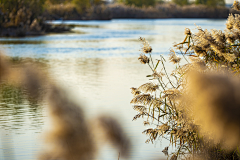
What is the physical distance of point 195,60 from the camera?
167 inches

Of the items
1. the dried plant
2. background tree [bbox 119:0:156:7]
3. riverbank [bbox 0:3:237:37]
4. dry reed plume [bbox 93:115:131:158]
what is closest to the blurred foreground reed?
dry reed plume [bbox 93:115:131:158]

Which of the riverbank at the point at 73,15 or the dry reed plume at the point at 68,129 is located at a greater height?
the dry reed plume at the point at 68,129

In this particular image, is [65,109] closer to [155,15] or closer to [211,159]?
[211,159]

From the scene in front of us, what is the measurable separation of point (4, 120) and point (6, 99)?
1940 mm

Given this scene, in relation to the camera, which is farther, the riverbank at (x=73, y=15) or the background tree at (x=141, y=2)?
the background tree at (x=141, y=2)

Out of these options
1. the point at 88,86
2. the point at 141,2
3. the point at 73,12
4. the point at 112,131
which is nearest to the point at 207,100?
the point at 112,131

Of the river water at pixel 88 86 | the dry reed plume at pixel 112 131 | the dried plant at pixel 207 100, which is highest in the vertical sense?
the dry reed plume at pixel 112 131

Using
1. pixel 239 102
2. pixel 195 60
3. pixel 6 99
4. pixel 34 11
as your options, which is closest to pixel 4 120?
pixel 6 99

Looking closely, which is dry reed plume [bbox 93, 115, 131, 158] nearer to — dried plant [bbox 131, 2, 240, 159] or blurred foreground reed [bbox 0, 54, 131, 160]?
blurred foreground reed [bbox 0, 54, 131, 160]

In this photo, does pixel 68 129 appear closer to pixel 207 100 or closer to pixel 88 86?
pixel 207 100

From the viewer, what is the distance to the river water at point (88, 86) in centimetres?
485

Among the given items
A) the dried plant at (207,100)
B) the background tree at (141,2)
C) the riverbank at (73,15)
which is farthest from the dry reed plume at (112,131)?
the background tree at (141,2)

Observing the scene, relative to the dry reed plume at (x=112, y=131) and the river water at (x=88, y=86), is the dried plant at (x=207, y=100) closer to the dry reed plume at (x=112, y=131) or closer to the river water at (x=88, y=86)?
the river water at (x=88, y=86)

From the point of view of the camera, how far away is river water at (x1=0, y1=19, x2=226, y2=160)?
485 cm
